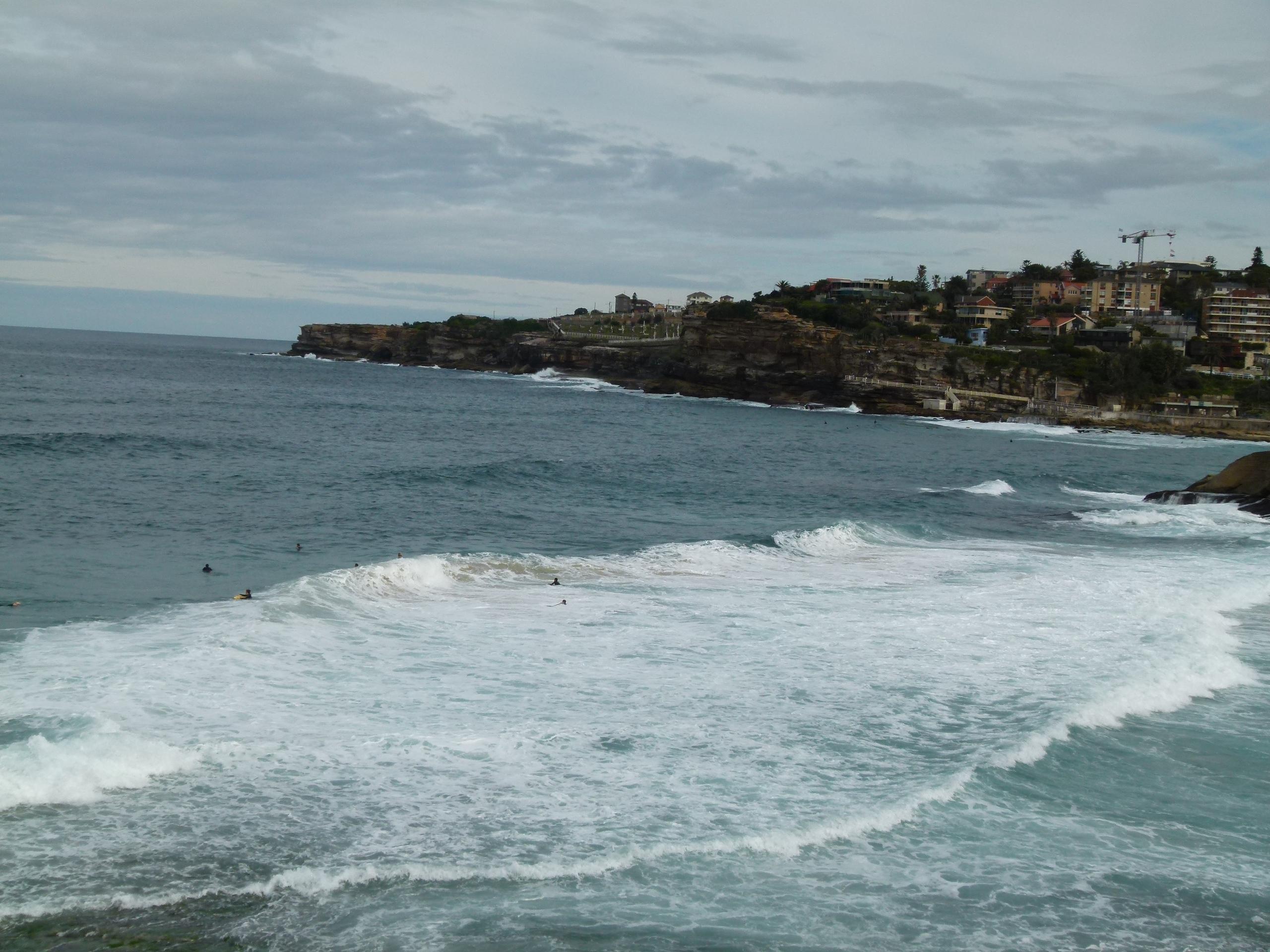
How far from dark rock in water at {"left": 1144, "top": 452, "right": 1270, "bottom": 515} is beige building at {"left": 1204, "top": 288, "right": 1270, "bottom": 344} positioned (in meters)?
97.3

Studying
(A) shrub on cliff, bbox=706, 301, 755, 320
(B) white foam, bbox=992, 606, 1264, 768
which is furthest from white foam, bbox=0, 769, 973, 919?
(A) shrub on cliff, bbox=706, 301, 755, 320

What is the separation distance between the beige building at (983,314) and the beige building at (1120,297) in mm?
19841

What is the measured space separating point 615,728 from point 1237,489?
32.8 meters

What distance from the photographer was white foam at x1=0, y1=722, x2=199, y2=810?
10445 mm

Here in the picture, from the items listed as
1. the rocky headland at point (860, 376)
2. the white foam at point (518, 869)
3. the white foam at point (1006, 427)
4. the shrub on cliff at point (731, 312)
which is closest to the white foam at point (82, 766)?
the white foam at point (518, 869)

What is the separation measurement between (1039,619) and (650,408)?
65.1 m

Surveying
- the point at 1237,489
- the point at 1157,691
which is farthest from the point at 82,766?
the point at 1237,489

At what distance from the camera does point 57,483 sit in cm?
3009

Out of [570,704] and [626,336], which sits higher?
[626,336]

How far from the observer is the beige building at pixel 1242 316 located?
122 metres

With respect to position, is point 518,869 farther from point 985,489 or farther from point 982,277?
point 982,277

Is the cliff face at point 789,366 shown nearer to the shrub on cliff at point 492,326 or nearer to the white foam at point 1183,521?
the shrub on cliff at point 492,326

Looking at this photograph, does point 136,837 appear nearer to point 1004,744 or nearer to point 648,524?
point 1004,744

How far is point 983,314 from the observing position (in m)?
126
